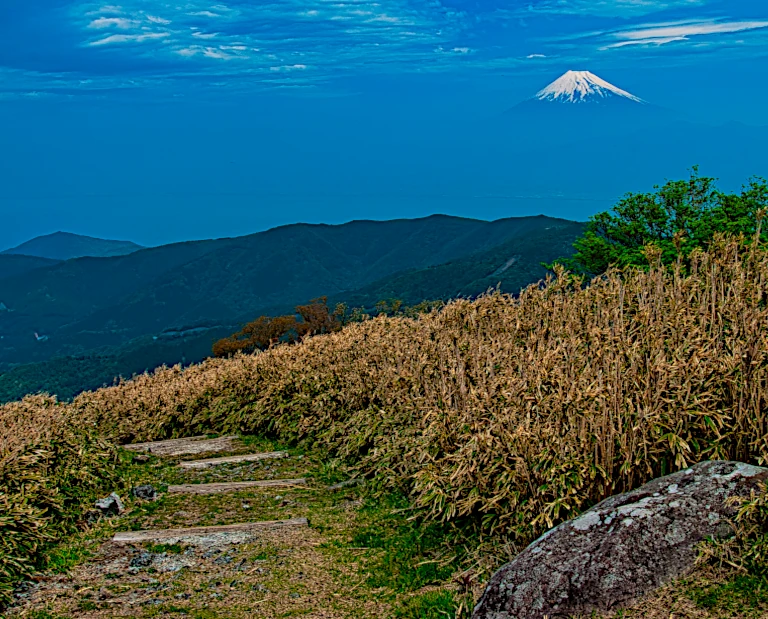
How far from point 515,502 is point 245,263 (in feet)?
549

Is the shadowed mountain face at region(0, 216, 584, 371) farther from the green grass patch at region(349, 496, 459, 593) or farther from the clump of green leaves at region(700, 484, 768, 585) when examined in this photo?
the clump of green leaves at region(700, 484, 768, 585)

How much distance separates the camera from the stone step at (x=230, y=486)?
716 centimetres

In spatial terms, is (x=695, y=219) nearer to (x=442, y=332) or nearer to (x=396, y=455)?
(x=442, y=332)

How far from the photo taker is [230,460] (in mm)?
8242

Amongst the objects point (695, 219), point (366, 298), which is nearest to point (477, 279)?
point (366, 298)

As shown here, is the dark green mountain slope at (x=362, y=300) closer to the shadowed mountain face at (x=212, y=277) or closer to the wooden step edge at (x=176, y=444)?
the shadowed mountain face at (x=212, y=277)

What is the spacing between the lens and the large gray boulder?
381 centimetres

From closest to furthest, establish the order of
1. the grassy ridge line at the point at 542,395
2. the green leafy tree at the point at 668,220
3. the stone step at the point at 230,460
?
the grassy ridge line at the point at 542,395, the stone step at the point at 230,460, the green leafy tree at the point at 668,220

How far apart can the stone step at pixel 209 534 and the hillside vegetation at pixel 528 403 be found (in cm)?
66

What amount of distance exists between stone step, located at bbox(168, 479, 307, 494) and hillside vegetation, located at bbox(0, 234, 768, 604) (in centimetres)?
69

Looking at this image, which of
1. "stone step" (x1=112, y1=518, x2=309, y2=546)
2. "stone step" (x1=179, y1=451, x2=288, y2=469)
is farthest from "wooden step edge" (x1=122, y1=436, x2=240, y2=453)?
"stone step" (x1=112, y1=518, x2=309, y2=546)

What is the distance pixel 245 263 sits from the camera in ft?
554

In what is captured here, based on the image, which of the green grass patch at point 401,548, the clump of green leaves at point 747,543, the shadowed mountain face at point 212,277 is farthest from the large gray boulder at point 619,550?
the shadowed mountain face at point 212,277

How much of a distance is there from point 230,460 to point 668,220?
41.3 ft
